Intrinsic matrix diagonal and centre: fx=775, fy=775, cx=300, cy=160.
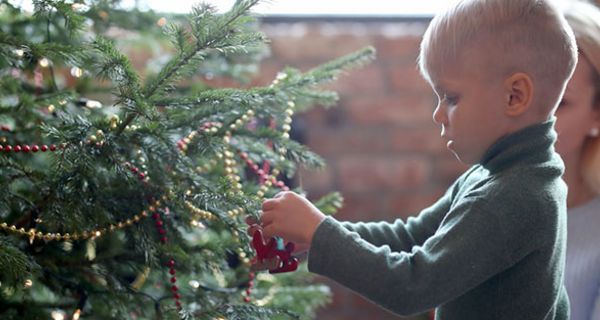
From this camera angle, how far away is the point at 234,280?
1041 millimetres

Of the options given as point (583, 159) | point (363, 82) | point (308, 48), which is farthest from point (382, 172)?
point (583, 159)

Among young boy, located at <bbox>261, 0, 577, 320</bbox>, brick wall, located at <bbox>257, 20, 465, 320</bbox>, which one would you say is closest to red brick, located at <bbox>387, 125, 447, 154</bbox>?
brick wall, located at <bbox>257, 20, 465, 320</bbox>

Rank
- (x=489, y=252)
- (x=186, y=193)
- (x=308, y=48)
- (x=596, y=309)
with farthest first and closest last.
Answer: (x=308, y=48) → (x=596, y=309) → (x=186, y=193) → (x=489, y=252)

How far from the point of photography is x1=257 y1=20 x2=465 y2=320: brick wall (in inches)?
71.9

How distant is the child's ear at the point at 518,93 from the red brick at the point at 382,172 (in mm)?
1105

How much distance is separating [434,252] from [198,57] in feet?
1.02

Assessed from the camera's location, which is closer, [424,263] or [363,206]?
[424,263]

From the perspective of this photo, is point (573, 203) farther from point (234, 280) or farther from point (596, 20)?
point (234, 280)

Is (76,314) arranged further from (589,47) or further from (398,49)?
(398,49)

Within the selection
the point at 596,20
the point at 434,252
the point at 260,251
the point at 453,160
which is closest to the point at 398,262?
the point at 434,252

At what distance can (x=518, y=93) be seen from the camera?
0.74 meters

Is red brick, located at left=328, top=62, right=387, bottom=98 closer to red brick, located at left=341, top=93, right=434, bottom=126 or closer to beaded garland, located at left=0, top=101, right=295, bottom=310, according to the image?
red brick, located at left=341, top=93, right=434, bottom=126

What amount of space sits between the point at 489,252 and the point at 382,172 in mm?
1159

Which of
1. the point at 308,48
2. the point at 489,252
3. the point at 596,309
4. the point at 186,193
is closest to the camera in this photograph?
the point at 489,252
